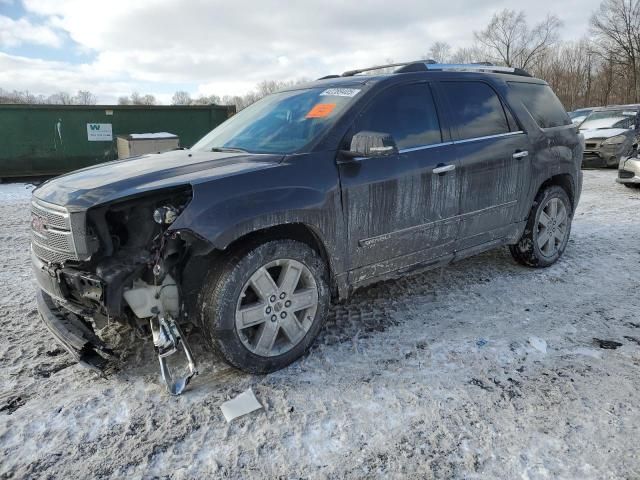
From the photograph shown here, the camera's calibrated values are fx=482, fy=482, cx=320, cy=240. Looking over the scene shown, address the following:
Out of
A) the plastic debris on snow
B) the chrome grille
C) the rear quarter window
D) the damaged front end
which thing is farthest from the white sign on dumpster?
the plastic debris on snow

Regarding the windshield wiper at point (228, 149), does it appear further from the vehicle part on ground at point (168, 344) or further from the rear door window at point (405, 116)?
the vehicle part on ground at point (168, 344)

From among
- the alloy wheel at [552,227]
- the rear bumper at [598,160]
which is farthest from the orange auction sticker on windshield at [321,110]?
the rear bumper at [598,160]

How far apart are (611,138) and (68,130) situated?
47.1 ft

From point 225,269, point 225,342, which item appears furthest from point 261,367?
point 225,269

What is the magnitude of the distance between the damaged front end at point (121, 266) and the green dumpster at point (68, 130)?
959 centimetres

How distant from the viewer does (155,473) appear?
2.23 meters

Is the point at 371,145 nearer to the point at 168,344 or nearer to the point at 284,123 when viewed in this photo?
the point at 284,123

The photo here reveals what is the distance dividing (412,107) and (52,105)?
39.2 ft

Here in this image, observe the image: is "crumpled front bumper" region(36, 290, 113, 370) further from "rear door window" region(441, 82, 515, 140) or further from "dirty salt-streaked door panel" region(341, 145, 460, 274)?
"rear door window" region(441, 82, 515, 140)

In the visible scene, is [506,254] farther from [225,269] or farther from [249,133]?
[225,269]

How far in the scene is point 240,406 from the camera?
2.67m

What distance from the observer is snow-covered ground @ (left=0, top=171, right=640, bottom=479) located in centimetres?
226

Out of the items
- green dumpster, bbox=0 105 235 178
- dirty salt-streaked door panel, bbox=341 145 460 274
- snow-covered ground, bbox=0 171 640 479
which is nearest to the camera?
Result: snow-covered ground, bbox=0 171 640 479

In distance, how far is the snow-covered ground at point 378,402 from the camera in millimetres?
2264
